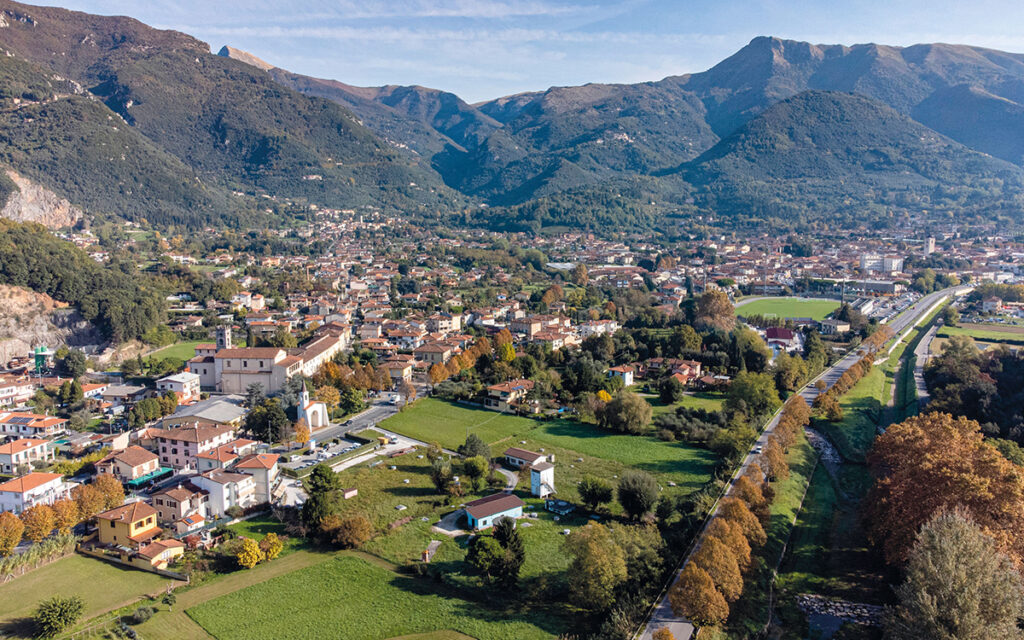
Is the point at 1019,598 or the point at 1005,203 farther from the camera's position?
the point at 1005,203

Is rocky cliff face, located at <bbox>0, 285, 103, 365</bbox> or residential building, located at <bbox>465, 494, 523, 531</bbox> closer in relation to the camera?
residential building, located at <bbox>465, 494, 523, 531</bbox>

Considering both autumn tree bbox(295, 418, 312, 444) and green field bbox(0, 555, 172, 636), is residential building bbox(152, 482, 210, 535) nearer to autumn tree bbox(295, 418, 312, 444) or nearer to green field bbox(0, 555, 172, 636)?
green field bbox(0, 555, 172, 636)

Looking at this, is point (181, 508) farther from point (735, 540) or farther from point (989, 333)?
point (989, 333)

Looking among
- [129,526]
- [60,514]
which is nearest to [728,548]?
[129,526]

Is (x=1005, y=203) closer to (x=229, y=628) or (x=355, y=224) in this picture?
(x=355, y=224)

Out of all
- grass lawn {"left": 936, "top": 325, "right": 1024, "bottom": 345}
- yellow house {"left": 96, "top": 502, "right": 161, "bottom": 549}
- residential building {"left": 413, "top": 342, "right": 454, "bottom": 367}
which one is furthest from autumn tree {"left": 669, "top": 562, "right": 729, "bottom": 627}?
grass lawn {"left": 936, "top": 325, "right": 1024, "bottom": 345}

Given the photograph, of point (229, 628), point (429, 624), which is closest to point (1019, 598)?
point (429, 624)
